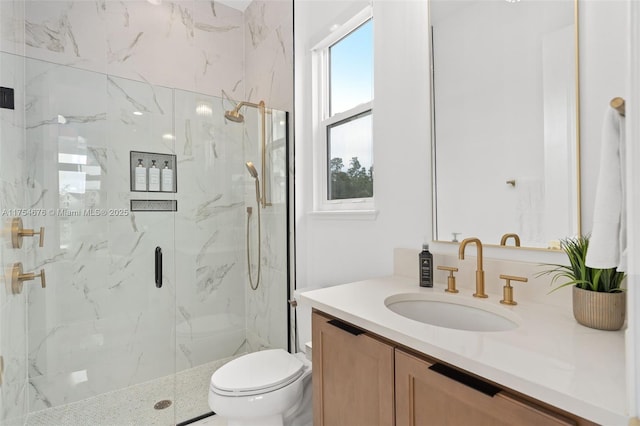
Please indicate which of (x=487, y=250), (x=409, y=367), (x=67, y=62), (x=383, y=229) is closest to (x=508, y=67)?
(x=487, y=250)

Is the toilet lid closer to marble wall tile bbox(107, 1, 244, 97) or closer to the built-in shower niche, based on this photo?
the built-in shower niche

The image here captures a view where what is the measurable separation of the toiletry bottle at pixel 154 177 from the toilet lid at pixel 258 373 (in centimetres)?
126

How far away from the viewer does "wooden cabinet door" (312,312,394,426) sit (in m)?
0.89

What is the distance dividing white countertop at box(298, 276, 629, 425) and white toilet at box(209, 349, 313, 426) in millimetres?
641

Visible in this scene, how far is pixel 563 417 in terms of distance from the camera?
22.2 inches

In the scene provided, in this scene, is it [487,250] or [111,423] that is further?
[111,423]

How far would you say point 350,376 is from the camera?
1.02 metres

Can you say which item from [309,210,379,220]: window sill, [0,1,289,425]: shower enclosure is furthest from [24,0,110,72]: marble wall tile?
[309,210,379,220]: window sill

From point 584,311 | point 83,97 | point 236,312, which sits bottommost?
point 236,312

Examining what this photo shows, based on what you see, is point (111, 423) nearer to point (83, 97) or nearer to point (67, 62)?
point (83, 97)

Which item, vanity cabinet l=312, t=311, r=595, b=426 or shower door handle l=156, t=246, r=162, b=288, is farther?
shower door handle l=156, t=246, r=162, b=288

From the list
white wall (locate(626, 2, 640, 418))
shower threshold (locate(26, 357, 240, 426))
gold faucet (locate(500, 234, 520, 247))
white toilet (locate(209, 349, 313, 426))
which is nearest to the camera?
white wall (locate(626, 2, 640, 418))

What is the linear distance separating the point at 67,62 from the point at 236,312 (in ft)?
6.74

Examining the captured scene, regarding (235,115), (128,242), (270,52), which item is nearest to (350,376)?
(128,242)
